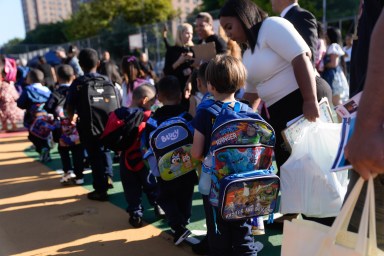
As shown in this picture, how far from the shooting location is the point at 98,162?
171 inches

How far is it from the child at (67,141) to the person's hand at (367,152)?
412cm

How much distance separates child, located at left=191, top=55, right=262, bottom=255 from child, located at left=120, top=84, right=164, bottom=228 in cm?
124

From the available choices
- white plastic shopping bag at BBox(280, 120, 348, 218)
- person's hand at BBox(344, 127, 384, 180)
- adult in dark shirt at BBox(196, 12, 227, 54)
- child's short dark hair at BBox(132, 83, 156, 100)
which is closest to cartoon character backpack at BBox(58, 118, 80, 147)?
child's short dark hair at BBox(132, 83, 156, 100)

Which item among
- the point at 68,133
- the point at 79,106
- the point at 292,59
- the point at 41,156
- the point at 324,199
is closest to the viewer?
the point at 324,199

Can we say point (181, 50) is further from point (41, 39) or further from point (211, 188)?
point (41, 39)

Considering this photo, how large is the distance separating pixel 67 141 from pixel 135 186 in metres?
1.72

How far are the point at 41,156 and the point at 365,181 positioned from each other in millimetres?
6081

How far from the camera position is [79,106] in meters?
4.26

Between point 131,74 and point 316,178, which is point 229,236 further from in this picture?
point 131,74

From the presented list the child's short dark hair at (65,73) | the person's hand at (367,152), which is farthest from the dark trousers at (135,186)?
the person's hand at (367,152)

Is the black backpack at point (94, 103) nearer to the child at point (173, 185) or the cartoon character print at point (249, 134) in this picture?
the child at point (173, 185)

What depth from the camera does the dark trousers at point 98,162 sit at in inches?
170

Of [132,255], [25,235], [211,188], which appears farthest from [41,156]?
[211,188]

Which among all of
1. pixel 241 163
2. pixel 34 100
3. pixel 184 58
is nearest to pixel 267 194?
pixel 241 163
